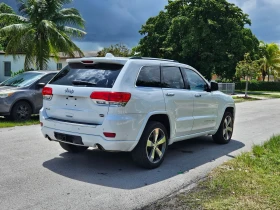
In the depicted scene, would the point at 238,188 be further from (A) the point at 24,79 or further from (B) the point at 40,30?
(B) the point at 40,30

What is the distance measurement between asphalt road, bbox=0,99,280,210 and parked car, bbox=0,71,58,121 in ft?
8.98

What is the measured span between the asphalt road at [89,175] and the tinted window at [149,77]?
1.46 metres

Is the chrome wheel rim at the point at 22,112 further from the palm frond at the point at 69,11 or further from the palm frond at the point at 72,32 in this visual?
the palm frond at the point at 69,11

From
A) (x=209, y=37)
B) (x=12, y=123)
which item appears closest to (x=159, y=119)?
(x=12, y=123)

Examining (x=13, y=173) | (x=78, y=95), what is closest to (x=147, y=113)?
(x=78, y=95)

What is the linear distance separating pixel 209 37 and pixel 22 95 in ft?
88.5

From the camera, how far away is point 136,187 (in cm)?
486

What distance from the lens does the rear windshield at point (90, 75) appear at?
530 centimetres

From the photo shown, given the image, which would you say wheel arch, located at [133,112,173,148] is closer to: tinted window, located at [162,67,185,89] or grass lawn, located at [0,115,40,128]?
tinted window, located at [162,67,185,89]

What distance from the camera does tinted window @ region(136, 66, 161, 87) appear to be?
5.56 m

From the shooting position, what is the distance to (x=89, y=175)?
534 centimetres

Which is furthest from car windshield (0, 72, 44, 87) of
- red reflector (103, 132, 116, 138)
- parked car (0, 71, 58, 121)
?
red reflector (103, 132, 116, 138)

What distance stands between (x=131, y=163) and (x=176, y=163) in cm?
84

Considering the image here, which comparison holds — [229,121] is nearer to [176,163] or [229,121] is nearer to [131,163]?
[176,163]
